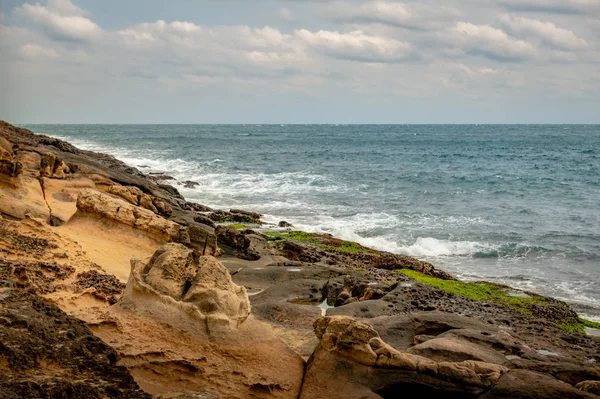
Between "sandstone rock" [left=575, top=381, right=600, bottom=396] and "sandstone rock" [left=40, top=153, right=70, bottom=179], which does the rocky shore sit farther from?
"sandstone rock" [left=40, top=153, right=70, bottom=179]

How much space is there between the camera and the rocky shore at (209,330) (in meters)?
7.51

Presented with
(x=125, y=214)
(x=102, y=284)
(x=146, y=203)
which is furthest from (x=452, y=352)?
(x=146, y=203)

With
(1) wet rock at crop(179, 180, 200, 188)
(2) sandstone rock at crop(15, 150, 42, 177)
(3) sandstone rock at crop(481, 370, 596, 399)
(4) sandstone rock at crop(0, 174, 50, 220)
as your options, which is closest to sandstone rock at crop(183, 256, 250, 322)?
(3) sandstone rock at crop(481, 370, 596, 399)

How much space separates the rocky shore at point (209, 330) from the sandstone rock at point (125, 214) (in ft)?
0.11

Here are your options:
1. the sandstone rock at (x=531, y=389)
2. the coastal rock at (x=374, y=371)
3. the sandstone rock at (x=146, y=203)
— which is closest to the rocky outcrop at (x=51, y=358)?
the coastal rock at (x=374, y=371)

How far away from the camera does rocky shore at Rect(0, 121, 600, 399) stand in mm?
7512

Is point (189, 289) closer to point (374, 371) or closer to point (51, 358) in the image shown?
point (51, 358)

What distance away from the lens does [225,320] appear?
911 centimetres

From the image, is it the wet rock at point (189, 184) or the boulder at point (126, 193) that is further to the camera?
the wet rock at point (189, 184)

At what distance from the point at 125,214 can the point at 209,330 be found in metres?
6.89

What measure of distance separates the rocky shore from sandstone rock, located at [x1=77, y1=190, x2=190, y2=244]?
0.03 metres

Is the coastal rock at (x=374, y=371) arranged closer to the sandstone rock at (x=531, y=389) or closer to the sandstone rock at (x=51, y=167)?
the sandstone rock at (x=531, y=389)

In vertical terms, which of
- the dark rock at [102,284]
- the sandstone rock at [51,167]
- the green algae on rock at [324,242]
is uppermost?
the sandstone rock at [51,167]

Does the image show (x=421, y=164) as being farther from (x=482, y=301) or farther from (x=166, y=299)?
(x=166, y=299)
